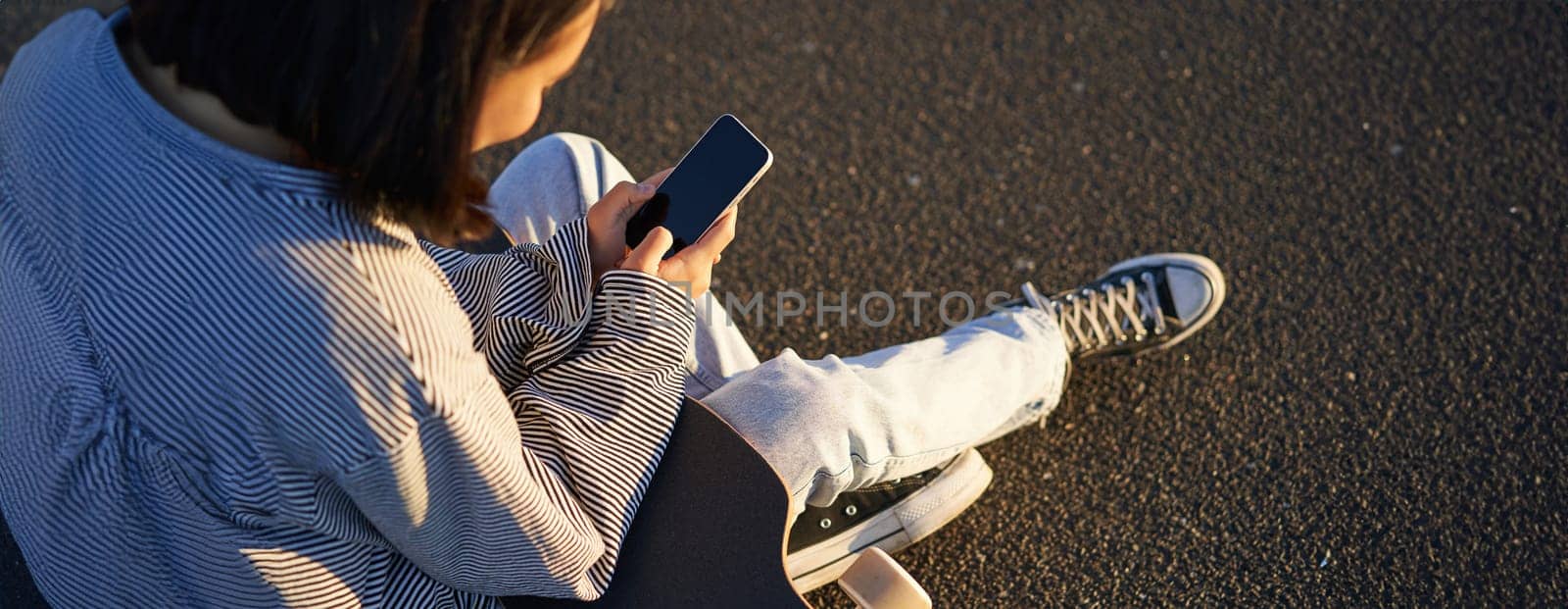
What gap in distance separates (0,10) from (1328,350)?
2330mm

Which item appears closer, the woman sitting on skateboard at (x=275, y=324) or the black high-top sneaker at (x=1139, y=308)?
the woman sitting on skateboard at (x=275, y=324)

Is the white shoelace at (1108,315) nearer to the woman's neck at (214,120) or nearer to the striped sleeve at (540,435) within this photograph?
the striped sleeve at (540,435)

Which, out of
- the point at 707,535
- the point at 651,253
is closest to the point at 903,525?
the point at 707,535

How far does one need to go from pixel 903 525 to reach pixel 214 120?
950mm

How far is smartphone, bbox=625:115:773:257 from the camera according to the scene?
1203mm

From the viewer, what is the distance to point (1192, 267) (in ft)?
5.32

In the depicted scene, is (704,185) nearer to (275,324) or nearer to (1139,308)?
(275,324)

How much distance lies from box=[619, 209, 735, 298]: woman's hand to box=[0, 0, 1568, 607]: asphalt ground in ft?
1.70

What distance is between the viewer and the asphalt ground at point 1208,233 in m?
1.50

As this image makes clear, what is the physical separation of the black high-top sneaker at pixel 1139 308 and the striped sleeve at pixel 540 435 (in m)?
0.74

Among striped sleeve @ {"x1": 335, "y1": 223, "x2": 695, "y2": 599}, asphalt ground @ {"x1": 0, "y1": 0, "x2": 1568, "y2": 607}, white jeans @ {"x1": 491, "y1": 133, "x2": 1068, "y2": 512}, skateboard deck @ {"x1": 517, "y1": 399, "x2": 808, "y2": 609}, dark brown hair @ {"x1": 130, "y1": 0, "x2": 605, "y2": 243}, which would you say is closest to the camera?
dark brown hair @ {"x1": 130, "y1": 0, "x2": 605, "y2": 243}

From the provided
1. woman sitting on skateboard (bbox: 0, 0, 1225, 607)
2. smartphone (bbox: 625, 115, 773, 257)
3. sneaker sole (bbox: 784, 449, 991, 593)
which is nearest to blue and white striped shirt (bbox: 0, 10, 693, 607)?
woman sitting on skateboard (bbox: 0, 0, 1225, 607)

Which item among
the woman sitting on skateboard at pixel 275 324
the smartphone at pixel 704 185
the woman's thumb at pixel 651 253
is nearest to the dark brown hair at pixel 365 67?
the woman sitting on skateboard at pixel 275 324

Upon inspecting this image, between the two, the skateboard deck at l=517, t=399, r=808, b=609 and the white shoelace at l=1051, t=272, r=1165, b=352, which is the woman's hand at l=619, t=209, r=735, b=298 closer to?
the skateboard deck at l=517, t=399, r=808, b=609
